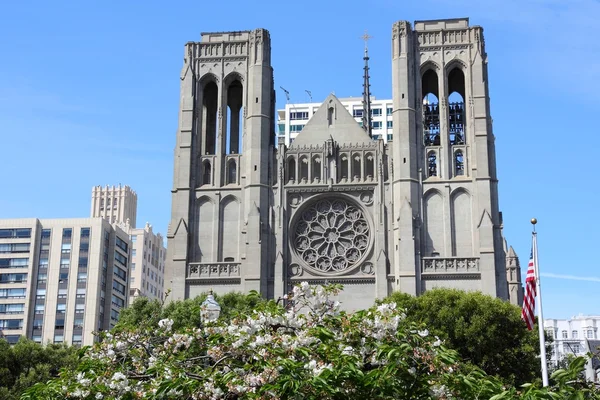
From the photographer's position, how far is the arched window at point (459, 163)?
73.5 m

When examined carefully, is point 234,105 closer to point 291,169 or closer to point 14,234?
point 291,169

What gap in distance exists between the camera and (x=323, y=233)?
7275 cm

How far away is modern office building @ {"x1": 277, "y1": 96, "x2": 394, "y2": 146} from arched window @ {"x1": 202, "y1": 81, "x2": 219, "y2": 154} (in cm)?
8154

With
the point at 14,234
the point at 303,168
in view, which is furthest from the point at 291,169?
the point at 14,234

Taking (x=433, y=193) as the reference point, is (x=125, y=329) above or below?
below

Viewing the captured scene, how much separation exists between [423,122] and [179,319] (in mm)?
27446

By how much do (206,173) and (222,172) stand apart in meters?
1.45

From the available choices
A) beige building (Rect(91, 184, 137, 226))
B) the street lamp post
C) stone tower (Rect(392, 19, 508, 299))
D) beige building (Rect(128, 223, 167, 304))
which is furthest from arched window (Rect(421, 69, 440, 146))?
beige building (Rect(91, 184, 137, 226))

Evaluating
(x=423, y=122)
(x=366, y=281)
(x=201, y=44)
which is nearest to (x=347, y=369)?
(x=366, y=281)

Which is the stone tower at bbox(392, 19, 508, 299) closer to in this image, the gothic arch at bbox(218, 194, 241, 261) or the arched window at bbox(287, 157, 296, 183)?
the arched window at bbox(287, 157, 296, 183)

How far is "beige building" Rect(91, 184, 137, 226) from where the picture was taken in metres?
184

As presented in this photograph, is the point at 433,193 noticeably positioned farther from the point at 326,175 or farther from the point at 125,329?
the point at 125,329

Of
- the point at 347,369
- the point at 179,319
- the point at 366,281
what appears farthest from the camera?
the point at 366,281

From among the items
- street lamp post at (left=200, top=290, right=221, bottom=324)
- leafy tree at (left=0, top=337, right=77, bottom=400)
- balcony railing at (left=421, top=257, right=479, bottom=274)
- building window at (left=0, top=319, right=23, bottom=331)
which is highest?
building window at (left=0, top=319, right=23, bottom=331)
